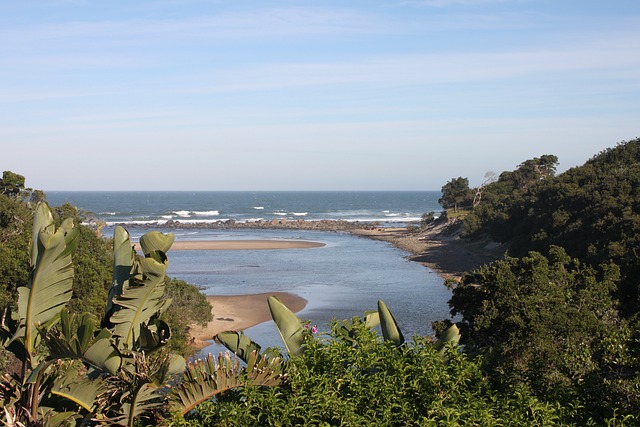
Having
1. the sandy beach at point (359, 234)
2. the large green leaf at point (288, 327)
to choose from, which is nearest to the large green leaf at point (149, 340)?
the large green leaf at point (288, 327)

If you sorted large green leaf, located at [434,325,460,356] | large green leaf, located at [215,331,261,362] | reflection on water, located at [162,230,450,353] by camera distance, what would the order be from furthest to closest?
reflection on water, located at [162,230,450,353], large green leaf, located at [434,325,460,356], large green leaf, located at [215,331,261,362]

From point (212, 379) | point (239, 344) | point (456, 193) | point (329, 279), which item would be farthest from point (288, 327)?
point (456, 193)

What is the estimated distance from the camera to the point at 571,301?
17375mm

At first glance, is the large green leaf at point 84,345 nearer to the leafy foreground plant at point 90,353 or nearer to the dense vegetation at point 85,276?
the leafy foreground plant at point 90,353

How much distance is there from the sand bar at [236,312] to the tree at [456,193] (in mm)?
54554

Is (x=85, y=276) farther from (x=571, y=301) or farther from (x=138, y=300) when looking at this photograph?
(x=138, y=300)

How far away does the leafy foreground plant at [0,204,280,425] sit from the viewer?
21.3ft

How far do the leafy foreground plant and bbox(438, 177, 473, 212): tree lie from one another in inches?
3210

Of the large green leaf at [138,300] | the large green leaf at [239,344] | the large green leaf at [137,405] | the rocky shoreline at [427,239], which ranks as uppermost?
the large green leaf at [138,300]

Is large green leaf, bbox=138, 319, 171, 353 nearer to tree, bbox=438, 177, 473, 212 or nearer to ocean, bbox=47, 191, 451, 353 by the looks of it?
ocean, bbox=47, 191, 451, 353

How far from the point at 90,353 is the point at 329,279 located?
3697 centimetres

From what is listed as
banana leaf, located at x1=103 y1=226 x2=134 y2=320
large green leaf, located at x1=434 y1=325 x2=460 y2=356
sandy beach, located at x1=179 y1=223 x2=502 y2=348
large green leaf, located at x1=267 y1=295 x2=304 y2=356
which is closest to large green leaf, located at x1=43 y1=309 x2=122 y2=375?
banana leaf, located at x1=103 y1=226 x2=134 y2=320

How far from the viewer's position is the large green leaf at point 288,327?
26.5 feet

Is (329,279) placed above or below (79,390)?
below
